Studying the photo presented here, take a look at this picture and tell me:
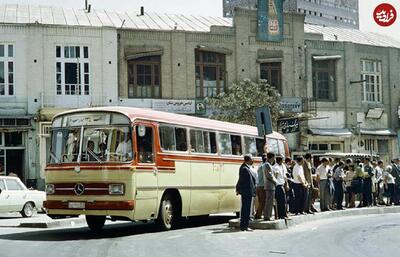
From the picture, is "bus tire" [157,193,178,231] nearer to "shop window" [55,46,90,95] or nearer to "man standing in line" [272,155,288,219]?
"man standing in line" [272,155,288,219]

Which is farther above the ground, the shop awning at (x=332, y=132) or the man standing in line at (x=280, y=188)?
the shop awning at (x=332, y=132)

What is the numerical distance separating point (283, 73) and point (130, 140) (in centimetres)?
2859

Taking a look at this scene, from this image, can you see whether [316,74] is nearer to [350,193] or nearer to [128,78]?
[128,78]

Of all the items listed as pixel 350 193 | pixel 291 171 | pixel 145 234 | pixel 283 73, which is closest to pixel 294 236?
pixel 145 234

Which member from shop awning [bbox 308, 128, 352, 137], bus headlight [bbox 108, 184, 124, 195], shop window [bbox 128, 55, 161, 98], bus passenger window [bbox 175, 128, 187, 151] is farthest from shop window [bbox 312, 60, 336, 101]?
bus headlight [bbox 108, 184, 124, 195]

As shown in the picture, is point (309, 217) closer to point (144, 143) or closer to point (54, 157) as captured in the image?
point (144, 143)

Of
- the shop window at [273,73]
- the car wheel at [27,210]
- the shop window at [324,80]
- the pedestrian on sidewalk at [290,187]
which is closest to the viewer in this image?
the pedestrian on sidewalk at [290,187]

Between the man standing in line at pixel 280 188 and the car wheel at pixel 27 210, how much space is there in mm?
11867

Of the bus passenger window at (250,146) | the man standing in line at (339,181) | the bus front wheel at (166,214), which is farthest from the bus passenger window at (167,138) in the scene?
the man standing in line at (339,181)

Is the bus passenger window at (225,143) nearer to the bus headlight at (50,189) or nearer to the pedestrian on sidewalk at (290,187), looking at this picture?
the pedestrian on sidewalk at (290,187)

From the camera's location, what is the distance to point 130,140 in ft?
52.0

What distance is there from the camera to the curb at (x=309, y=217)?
57.2 feet

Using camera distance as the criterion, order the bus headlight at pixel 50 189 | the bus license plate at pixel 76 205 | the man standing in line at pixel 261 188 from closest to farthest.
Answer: the bus license plate at pixel 76 205, the bus headlight at pixel 50 189, the man standing in line at pixel 261 188

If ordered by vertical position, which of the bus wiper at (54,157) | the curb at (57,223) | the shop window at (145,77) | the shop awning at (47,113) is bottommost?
the curb at (57,223)
